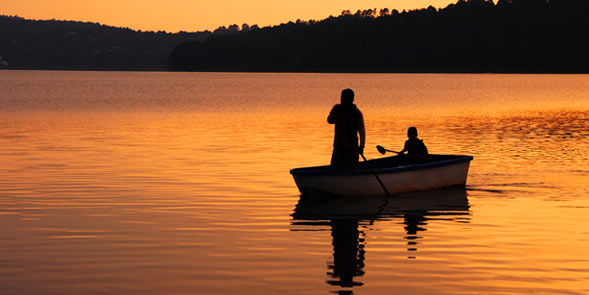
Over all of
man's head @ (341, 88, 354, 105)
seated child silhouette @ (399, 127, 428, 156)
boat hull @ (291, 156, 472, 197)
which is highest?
man's head @ (341, 88, 354, 105)

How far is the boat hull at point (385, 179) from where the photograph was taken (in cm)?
2255

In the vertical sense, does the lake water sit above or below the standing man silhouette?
below

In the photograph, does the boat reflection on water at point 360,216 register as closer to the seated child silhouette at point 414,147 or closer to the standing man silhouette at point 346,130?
the standing man silhouette at point 346,130

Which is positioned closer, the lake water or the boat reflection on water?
the lake water

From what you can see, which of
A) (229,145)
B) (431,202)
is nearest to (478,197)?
(431,202)

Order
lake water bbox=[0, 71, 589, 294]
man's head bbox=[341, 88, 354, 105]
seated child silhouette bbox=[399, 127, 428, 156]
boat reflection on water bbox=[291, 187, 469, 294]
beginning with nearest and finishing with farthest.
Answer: lake water bbox=[0, 71, 589, 294]
boat reflection on water bbox=[291, 187, 469, 294]
man's head bbox=[341, 88, 354, 105]
seated child silhouette bbox=[399, 127, 428, 156]

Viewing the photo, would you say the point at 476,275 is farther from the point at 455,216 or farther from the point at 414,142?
the point at 414,142

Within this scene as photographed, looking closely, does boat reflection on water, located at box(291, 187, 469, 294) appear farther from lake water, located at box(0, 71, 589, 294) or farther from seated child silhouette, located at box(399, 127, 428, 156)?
seated child silhouette, located at box(399, 127, 428, 156)

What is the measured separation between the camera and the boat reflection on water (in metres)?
15.2

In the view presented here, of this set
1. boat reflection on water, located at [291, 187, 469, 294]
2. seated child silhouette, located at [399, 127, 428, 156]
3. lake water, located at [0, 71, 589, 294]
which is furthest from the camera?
seated child silhouette, located at [399, 127, 428, 156]

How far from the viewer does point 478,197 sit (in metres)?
23.8

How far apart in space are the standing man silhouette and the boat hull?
35 centimetres

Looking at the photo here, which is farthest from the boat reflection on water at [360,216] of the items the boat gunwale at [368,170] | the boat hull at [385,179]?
the boat gunwale at [368,170]

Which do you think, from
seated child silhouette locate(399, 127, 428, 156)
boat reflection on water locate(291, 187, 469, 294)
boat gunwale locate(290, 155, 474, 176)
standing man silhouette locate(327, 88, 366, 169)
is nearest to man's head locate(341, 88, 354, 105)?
standing man silhouette locate(327, 88, 366, 169)
